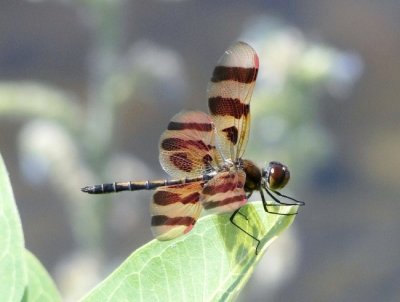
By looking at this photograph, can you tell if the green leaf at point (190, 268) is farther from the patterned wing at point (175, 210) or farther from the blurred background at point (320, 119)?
the blurred background at point (320, 119)

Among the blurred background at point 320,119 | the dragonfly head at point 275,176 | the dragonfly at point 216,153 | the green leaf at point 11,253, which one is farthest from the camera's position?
the blurred background at point 320,119

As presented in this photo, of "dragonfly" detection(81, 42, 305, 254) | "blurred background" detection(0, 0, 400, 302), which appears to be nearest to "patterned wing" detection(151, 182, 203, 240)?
"dragonfly" detection(81, 42, 305, 254)

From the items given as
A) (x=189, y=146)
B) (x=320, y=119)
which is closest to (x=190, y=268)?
(x=189, y=146)

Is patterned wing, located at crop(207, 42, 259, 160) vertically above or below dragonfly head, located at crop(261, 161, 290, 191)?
above

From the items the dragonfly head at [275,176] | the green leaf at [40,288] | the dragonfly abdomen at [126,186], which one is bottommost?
the dragonfly abdomen at [126,186]

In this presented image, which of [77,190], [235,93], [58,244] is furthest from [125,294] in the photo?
[58,244]

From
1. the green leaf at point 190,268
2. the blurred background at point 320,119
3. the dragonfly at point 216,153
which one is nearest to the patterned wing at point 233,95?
the dragonfly at point 216,153

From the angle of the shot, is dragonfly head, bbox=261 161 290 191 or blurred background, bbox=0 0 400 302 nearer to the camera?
dragonfly head, bbox=261 161 290 191

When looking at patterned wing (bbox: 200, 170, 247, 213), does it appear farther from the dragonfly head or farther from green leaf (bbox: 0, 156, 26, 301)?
green leaf (bbox: 0, 156, 26, 301)

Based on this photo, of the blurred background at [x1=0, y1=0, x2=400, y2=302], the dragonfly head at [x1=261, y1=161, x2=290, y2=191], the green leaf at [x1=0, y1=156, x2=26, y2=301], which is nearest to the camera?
the green leaf at [x1=0, y1=156, x2=26, y2=301]
